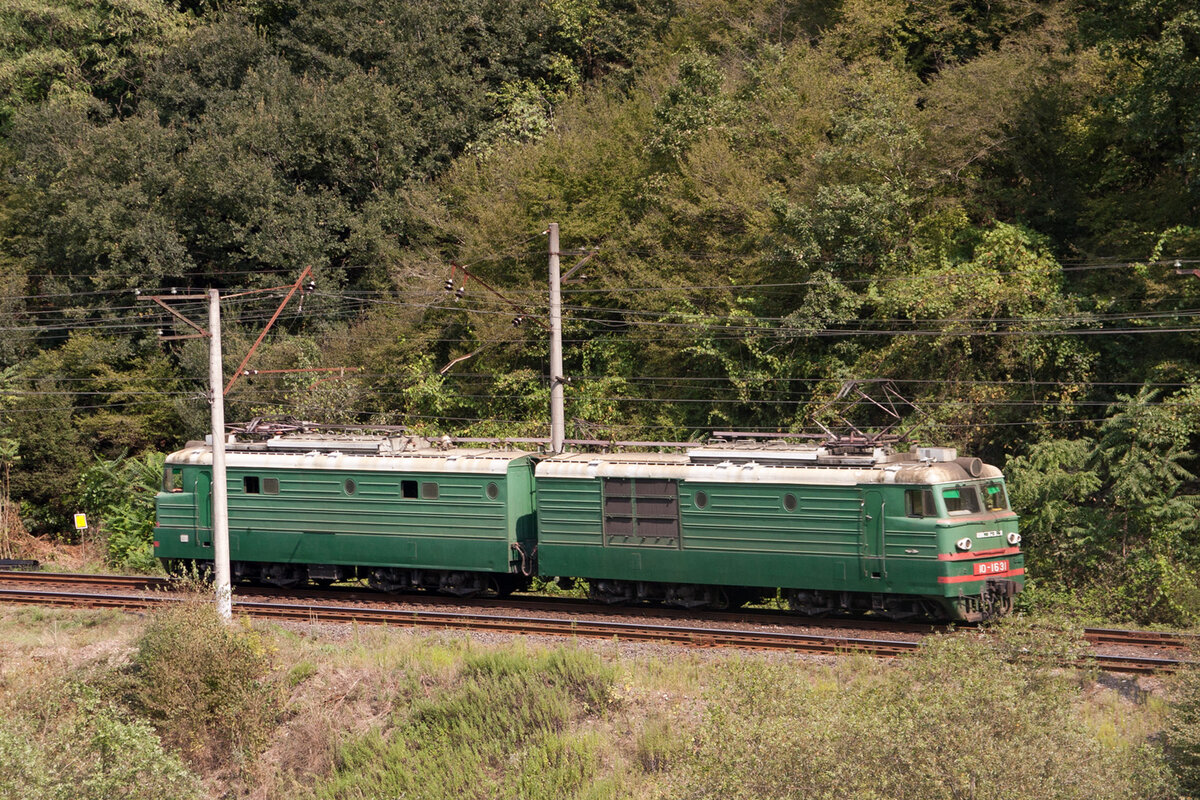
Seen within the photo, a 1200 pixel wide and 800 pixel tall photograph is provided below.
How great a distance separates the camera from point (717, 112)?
3934cm

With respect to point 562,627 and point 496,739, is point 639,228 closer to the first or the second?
point 562,627

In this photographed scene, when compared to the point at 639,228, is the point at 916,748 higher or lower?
lower

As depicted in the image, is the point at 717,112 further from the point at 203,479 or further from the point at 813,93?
the point at 203,479

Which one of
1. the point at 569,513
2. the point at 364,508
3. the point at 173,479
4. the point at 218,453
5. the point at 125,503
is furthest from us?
the point at 125,503

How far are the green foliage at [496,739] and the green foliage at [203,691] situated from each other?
175cm

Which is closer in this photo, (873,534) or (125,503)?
(873,534)

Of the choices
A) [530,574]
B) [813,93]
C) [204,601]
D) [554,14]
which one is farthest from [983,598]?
[554,14]

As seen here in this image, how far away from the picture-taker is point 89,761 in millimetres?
17281

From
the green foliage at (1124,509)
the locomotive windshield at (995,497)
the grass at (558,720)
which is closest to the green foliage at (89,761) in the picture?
the grass at (558,720)

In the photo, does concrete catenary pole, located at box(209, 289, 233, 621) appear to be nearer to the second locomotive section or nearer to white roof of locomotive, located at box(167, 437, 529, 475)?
white roof of locomotive, located at box(167, 437, 529, 475)

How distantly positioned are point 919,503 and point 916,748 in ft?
25.3

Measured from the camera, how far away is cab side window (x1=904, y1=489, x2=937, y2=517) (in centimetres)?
2005

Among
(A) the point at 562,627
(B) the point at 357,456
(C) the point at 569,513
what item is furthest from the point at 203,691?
(C) the point at 569,513

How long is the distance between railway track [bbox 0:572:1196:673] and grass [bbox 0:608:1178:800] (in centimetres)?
102
